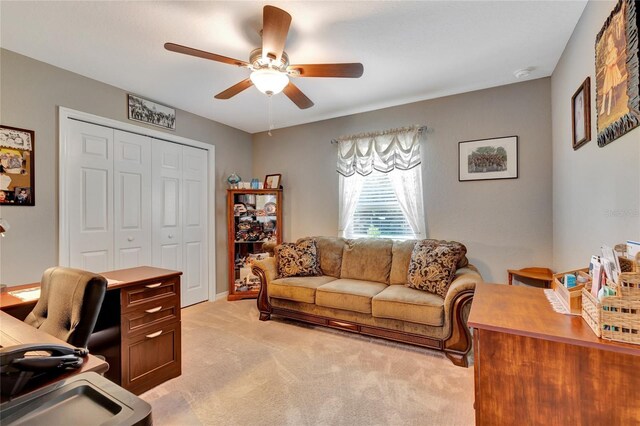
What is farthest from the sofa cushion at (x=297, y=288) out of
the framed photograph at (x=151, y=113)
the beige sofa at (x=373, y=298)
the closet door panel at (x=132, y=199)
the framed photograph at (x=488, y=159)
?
the framed photograph at (x=151, y=113)

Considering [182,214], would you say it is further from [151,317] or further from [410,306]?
[410,306]

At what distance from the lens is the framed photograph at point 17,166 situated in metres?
2.36

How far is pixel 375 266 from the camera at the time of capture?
11.0ft

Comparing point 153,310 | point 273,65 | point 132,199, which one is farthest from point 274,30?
point 132,199

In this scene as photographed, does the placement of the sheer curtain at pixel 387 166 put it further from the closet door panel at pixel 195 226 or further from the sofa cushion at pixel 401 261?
the closet door panel at pixel 195 226

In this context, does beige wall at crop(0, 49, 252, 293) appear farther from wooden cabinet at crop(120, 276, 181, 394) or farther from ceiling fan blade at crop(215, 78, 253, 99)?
ceiling fan blade at crop(215, 78, 253, 99)

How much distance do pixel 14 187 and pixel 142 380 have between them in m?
1.93

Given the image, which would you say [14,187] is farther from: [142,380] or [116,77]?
[142,380]

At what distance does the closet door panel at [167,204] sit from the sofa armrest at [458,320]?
3.23 m

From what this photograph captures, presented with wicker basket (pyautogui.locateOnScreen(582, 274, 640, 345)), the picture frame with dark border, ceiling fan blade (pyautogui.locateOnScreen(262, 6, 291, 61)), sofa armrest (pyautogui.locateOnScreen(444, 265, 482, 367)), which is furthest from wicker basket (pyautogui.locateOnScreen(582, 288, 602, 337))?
the picture frame with dark border

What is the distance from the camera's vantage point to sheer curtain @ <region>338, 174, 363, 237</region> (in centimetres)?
392

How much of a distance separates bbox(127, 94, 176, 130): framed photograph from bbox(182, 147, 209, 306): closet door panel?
0.41m

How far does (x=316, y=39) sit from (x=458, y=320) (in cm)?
252

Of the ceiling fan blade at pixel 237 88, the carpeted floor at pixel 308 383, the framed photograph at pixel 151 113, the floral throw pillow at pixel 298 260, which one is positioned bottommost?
the carpeted floor at pixel 308 383
